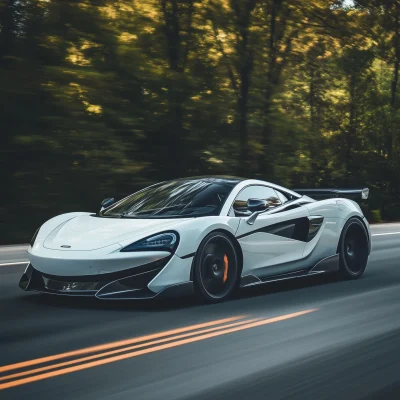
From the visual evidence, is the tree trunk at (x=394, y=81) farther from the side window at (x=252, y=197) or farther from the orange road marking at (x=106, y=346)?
the orange road marking at (x=106, y=346)

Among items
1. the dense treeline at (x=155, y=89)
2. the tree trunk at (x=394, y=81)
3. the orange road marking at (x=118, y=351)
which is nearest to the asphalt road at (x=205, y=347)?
the orange road marking at (x=118, y=351)

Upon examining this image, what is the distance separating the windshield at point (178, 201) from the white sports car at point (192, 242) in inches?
0.4

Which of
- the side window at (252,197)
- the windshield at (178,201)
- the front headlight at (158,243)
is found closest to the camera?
the front headlight at (158,243)

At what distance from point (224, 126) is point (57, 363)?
16263 millimetres

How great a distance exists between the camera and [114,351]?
5.46 meters

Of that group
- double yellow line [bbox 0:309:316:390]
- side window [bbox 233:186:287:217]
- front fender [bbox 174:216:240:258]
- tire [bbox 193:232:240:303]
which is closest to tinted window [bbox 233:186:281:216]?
side window [bbox 233:186:287:217]

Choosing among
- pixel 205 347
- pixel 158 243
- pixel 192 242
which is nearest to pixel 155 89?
pixel 192 242

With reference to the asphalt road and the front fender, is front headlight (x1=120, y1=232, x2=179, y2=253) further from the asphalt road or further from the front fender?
the asphalt road

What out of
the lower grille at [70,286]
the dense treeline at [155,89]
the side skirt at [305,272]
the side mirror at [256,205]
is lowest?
the side skirt at [305,272]

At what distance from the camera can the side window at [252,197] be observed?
8.14 m

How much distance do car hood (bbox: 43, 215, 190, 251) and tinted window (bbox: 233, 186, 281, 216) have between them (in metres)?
0.87

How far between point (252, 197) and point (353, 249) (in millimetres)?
2093

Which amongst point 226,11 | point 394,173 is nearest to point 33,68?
point 226,11

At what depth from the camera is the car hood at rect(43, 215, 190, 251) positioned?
718 centimetres
